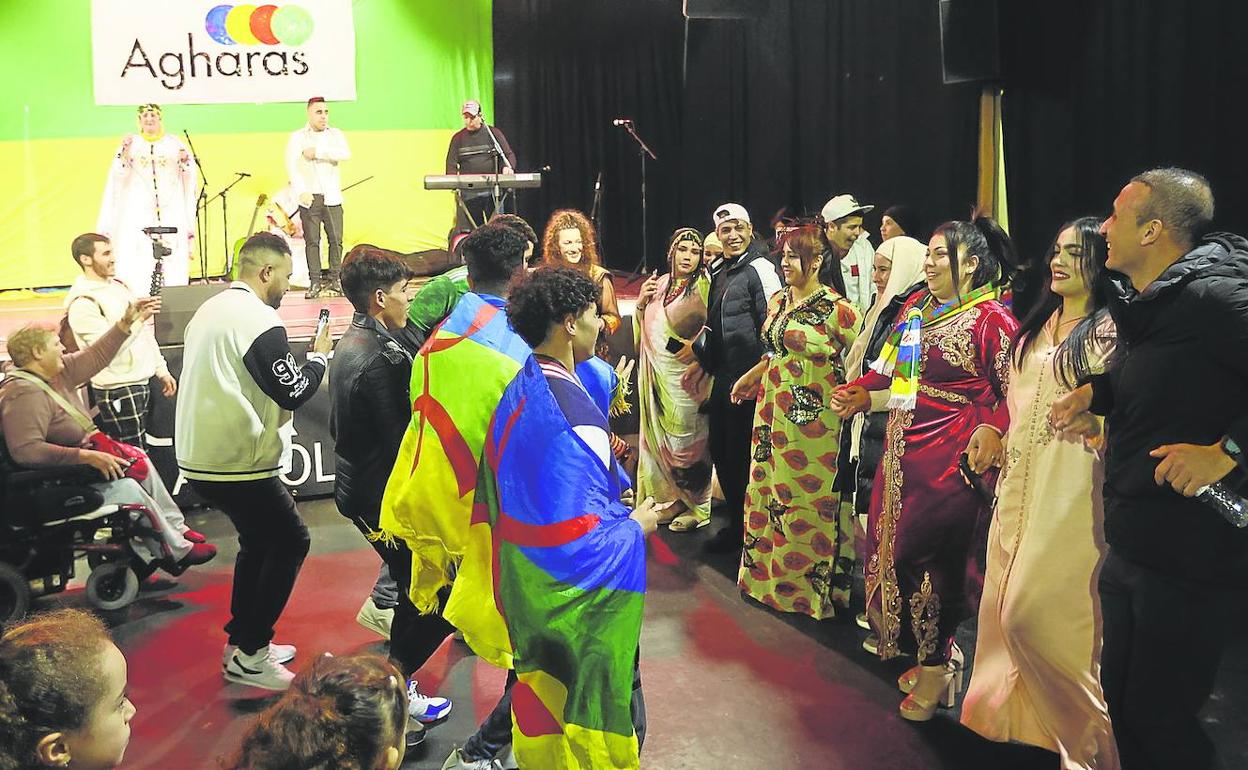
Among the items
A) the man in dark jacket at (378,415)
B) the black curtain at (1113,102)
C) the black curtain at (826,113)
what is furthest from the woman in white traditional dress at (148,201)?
the black curtain at (1113,102)

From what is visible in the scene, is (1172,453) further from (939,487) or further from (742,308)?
(742,308)

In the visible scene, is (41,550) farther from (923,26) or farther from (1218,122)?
(923,26)

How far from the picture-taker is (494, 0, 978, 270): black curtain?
6199 mm

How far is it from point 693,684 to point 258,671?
5.19 feet

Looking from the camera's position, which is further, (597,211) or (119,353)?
(597,211)

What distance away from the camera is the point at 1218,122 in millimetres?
3816

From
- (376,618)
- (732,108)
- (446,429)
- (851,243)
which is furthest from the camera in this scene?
(732,108)

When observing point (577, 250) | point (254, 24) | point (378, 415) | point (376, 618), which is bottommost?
point (376, 618)

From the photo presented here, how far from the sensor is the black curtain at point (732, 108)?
20.3 ft

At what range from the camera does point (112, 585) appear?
4.62 metres

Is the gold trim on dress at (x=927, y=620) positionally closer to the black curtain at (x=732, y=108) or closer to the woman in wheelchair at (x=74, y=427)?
the black curtain at (x=732, y=108)

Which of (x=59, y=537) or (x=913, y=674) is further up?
(x=59, y=537)

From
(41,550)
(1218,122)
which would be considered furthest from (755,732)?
(41,550)

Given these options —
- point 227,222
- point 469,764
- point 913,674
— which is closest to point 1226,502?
point 913,674
